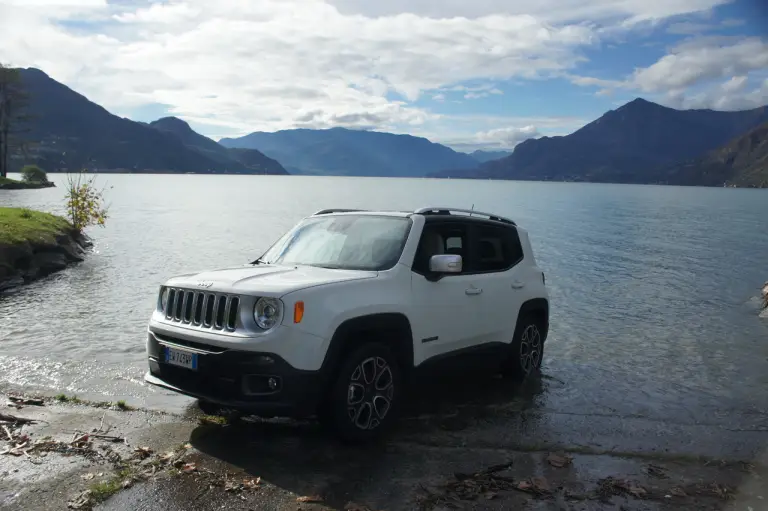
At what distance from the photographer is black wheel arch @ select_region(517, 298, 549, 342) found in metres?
8.53

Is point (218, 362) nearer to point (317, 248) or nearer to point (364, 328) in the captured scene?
point (364, 328)

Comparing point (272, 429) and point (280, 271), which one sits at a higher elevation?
point (280, 271)

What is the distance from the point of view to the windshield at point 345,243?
22.0ft

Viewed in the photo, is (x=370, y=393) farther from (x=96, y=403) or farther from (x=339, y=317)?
(x=96, y=403)

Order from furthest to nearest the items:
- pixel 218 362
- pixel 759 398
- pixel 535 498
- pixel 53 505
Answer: pixel 759 398 < pixel 218 362 < pixel 535 498 < pixel 53 505

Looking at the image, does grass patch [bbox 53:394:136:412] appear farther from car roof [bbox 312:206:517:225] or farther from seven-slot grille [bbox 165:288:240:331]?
car roof [bbox 312:206:517:225]

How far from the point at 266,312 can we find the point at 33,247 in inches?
689

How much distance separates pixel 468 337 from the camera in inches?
292

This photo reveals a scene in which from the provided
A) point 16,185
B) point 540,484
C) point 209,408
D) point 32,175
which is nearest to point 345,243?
point 209,408

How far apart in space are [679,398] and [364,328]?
5462 millimetres

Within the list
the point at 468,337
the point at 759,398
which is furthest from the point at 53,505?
the point at 759,398

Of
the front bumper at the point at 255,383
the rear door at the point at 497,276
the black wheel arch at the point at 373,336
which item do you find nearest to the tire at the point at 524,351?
the rear door at the point at 497,276

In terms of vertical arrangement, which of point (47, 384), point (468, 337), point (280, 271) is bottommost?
point (47, 384)

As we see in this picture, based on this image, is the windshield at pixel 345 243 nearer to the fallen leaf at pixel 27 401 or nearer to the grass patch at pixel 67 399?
the grass patch at pixel 67 399
